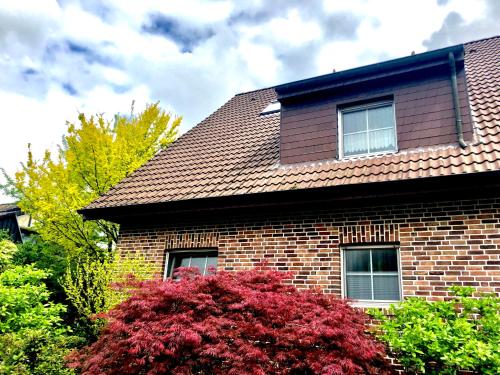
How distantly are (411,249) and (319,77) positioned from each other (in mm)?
3709

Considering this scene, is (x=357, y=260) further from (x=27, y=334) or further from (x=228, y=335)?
(x=27, y=334)

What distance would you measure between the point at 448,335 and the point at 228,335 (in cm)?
245

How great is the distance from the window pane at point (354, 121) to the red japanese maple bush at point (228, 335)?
346cm

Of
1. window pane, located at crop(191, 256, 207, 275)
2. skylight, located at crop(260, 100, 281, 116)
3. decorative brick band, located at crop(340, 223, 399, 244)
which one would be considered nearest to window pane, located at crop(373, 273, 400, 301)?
decorative brick band, located at crop(340, 223, 399, 244)

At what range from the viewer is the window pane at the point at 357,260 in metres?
5.74

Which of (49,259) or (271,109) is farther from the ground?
(271,109)

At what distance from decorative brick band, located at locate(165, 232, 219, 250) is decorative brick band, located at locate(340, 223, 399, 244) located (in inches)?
94.0

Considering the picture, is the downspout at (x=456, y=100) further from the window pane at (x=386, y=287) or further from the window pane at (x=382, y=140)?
the window pane at (x=386, y=287)

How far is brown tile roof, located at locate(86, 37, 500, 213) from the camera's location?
18.3 ft

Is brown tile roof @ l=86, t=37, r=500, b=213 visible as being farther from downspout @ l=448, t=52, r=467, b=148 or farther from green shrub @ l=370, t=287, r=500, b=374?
green shrub @ l=370, t=287, r=500, b=374

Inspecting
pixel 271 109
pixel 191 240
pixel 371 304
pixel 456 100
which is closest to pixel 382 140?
pixel 456 100

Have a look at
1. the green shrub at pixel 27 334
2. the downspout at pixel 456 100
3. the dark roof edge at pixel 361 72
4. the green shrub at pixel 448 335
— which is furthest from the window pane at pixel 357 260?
the green shrub at pixel 27 334

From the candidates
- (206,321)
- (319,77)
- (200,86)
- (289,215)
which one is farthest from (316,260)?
(200,86)

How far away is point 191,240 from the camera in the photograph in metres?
7.11
